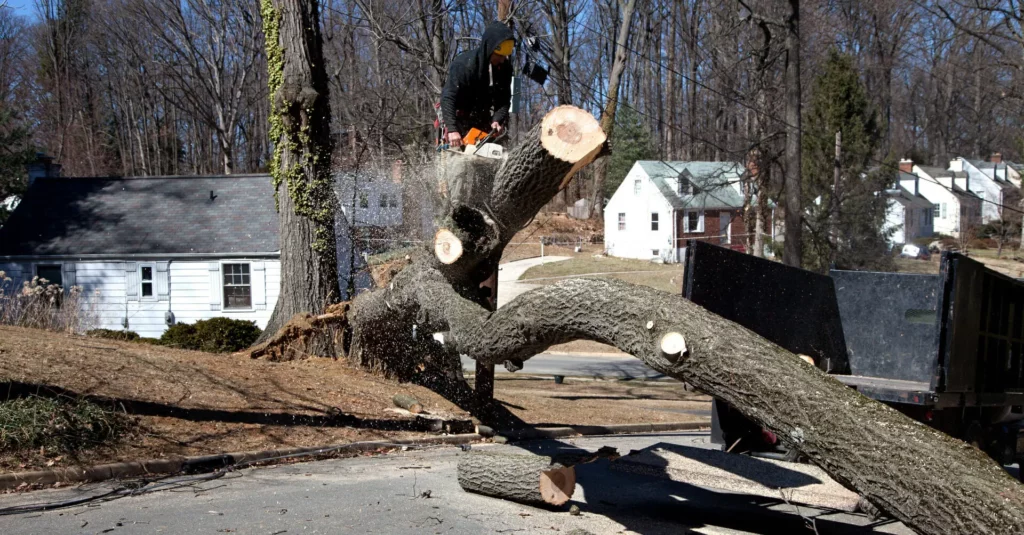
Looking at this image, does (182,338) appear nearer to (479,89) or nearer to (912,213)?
(479,89)

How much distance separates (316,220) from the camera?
11305mm

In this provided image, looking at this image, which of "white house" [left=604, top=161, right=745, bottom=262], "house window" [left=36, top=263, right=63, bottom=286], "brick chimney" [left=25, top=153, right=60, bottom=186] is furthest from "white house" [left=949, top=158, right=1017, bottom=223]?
"house window" [left=36, top=263, right=63, bottom=286]

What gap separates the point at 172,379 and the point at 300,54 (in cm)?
469

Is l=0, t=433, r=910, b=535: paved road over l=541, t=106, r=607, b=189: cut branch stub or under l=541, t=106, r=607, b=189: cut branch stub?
under

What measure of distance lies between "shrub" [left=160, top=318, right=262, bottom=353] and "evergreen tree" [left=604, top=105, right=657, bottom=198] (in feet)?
105

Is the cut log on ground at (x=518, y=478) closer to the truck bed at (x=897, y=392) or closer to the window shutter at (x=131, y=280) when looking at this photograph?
the truck bed at (x=897, y=392)

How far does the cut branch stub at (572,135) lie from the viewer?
652cm

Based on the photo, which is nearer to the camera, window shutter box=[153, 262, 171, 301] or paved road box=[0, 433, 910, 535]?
paved road box=[0, 433, 910, 535]

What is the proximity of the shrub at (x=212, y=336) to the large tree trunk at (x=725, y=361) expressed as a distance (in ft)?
35.1

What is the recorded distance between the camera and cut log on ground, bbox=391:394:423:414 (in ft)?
31.7

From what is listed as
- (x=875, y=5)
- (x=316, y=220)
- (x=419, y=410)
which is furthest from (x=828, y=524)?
(x=875, y=5)

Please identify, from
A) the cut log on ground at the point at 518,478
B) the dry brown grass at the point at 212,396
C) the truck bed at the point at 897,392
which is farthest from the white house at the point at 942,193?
the cut log on ground at the point at 518,478

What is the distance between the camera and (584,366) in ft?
65.1

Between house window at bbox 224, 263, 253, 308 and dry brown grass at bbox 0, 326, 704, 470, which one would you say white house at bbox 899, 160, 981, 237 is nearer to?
house window at bbox 224, 263, 253, 308
